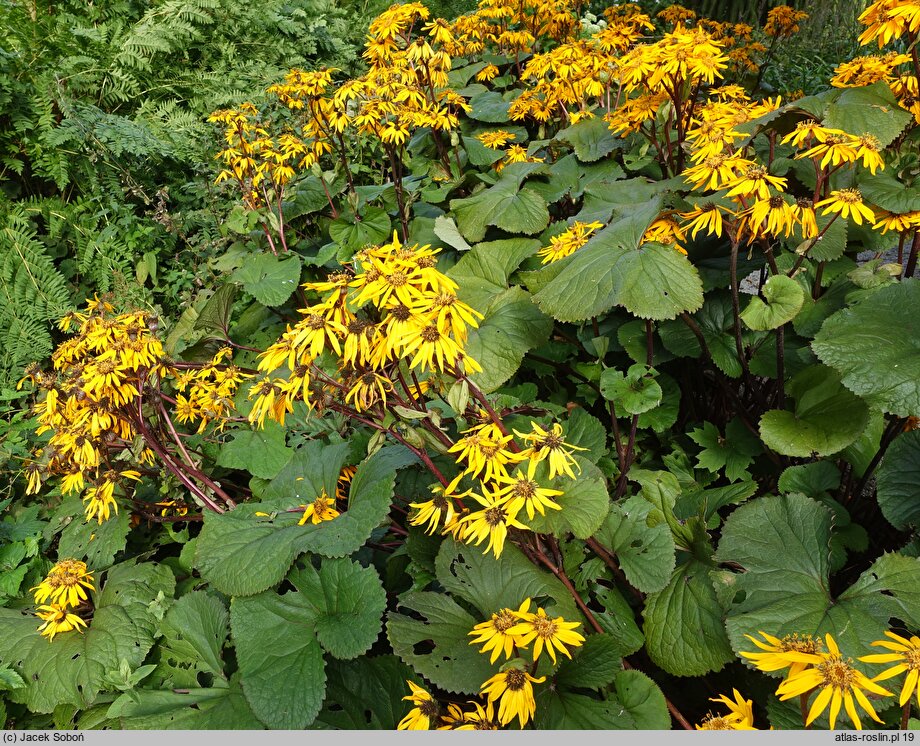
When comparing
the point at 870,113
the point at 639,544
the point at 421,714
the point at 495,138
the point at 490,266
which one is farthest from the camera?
the point at 495,138

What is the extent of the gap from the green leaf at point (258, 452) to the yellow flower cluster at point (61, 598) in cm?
53

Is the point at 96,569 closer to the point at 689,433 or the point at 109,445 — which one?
the point at 109,445

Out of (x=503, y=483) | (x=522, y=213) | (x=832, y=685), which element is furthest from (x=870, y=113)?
(x=832, y=685)

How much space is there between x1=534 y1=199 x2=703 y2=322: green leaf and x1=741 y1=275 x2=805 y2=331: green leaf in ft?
0.50

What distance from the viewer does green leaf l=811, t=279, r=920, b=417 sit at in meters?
1.49

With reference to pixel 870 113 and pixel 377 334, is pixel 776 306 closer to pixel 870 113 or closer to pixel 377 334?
pixel 870 113

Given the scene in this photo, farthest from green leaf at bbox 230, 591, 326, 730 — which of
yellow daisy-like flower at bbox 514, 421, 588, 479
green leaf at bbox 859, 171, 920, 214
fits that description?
green leaf at bbox 859, 171, 920, 214

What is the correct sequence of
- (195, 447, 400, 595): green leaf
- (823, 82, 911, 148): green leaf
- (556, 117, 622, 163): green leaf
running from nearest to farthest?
(195, 447, 400, 595): green leaf < (823, 82, 911, 148): green leaf < (556, 117, 622, 163): green leaf

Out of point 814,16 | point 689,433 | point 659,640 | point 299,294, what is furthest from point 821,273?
point 814,16

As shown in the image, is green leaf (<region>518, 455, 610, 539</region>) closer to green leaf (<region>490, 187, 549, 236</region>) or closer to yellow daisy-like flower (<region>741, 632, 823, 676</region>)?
yellow daisy-like flower (<region>741, 632, 823, 676</region>)

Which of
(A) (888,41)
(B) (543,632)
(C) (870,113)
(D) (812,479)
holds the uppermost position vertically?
(A) (888,41)

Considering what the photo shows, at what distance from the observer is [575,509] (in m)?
1.43

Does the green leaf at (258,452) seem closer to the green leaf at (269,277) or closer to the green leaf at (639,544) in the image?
the green leaf at (269,277)

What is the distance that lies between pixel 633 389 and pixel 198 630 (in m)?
1.40
